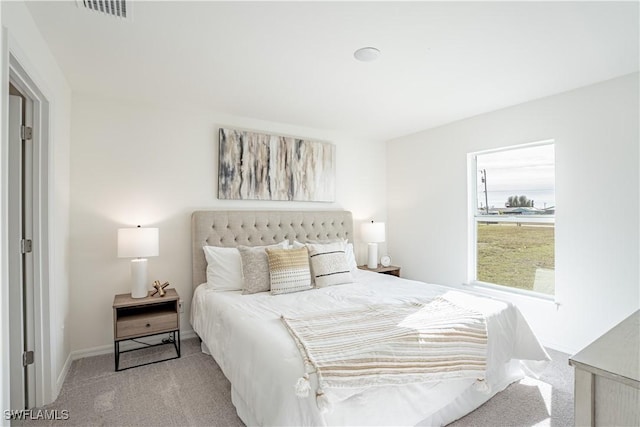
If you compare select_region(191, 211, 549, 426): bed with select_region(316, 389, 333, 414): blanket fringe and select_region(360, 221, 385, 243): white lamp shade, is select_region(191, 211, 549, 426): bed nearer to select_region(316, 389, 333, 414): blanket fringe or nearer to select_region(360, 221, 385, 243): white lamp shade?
select_region(316, 389, 333, 414): blanket fringe

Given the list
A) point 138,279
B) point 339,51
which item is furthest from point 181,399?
point 339,51

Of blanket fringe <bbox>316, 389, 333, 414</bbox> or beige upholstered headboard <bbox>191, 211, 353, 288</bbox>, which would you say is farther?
beige upholstered headboard <bbox>191, 211, 353, 288</bbox>

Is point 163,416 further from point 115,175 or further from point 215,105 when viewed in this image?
point 215,105

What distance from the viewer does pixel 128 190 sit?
3.13m

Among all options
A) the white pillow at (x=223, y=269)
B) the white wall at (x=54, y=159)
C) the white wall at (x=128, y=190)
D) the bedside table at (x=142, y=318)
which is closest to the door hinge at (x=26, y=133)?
the white wall at (x=54, y=159)

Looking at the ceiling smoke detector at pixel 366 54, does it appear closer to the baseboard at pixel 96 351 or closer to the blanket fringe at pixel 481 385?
the blanket fringe at pixel 481 385

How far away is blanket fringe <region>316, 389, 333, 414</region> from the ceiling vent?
220 centimetres

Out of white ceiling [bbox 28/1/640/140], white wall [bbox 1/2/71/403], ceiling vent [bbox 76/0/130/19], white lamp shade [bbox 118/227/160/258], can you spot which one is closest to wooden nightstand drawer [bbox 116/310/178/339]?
white wall [bbox 1/2/71/403]

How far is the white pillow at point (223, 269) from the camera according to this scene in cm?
305

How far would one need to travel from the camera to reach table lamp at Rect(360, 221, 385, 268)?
4250 millimetres

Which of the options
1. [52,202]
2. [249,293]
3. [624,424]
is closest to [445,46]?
[624,424]

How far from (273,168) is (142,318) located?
2065 millimetres

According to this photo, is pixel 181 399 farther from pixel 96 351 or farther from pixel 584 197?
pixel 584 197

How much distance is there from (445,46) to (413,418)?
228cm
